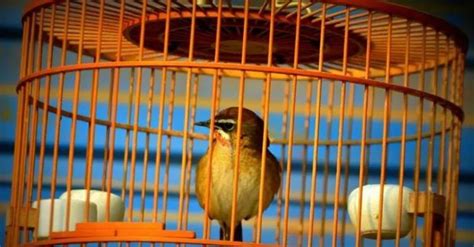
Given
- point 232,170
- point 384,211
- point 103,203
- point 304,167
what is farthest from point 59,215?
point 304,167

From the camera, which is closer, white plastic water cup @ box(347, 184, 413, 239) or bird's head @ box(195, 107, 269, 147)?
white plastic water cup @ box(347, 184, 413, 239)

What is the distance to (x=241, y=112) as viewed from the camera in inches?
134

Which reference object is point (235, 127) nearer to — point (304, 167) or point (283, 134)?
point (304, 167)

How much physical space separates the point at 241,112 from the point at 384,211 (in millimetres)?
659

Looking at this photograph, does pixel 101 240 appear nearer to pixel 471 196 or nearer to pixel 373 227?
pixel 373 227

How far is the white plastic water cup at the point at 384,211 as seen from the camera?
12.4ft

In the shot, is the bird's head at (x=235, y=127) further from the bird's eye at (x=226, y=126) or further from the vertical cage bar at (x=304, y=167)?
the vertical cage bar at (x=304, y=167)

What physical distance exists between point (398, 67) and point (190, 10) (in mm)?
1086

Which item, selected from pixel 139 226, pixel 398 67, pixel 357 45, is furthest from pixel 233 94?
pixel 139 226

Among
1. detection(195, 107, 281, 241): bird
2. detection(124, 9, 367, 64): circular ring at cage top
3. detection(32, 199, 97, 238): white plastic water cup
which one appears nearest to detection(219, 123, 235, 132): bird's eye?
detection(195, 107, 281, 241): bird

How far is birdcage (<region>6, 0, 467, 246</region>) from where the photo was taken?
11.3 ft

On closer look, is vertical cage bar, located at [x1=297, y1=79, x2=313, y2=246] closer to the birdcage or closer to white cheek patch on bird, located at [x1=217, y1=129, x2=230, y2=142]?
the birdcage

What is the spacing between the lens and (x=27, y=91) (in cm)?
373

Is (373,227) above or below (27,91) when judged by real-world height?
below
